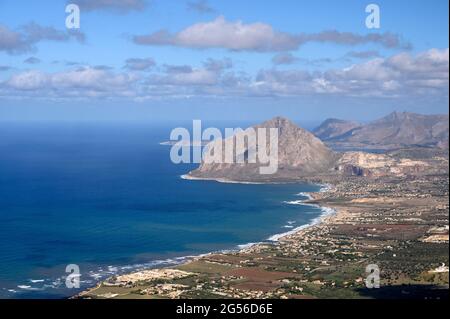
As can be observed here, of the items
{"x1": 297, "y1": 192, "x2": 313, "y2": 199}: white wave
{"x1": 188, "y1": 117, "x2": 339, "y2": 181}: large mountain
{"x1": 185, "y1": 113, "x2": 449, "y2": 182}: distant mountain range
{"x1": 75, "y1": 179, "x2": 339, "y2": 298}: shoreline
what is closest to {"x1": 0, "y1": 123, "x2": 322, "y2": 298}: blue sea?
{"x1": 75, "y1": 179, "x2": 339, "y2": 298}: shoreline

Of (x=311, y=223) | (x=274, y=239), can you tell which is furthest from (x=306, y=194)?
(x=274, y=239)

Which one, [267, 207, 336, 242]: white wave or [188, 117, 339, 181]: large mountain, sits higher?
[188, 117, 339, 181]: large mountain

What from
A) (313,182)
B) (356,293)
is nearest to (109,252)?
(356,293)

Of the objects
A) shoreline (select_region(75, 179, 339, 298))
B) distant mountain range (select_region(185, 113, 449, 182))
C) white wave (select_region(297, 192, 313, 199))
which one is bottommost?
shoreline (select_region(75, 179, 339, 298))

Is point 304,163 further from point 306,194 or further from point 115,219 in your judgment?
point 115,219

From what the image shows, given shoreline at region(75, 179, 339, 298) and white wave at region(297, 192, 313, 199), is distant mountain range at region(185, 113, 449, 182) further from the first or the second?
shoreline at region(75, 179, 339, 298)

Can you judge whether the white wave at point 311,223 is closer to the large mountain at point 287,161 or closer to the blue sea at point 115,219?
the blue sea at point 115,219
